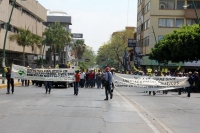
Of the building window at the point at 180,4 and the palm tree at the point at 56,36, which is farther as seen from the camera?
the palm tree at the point at 56,36

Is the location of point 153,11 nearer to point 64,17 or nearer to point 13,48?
point 13,48

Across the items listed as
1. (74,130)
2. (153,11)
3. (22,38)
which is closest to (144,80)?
(74,130)

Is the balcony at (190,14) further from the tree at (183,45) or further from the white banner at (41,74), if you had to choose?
the white banner at (41,74)

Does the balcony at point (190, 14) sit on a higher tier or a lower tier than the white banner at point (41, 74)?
higher

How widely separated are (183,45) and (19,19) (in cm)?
2911

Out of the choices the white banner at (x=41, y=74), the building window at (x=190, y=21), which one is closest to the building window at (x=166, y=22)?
the building window at (x=190, y=21)

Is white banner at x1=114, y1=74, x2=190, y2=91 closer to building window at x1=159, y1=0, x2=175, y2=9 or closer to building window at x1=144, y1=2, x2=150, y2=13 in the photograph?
building window at x1=159, y1=0, x2=175, y2=9

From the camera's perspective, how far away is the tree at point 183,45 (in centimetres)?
3932

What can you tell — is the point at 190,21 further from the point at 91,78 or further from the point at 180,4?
the point at 91,78

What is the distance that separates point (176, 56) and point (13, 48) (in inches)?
1032

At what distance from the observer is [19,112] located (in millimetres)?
13633

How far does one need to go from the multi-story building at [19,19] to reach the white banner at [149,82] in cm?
2696

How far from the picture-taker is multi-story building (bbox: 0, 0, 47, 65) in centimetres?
5093

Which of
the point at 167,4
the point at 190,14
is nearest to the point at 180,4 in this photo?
the point at 167,4
